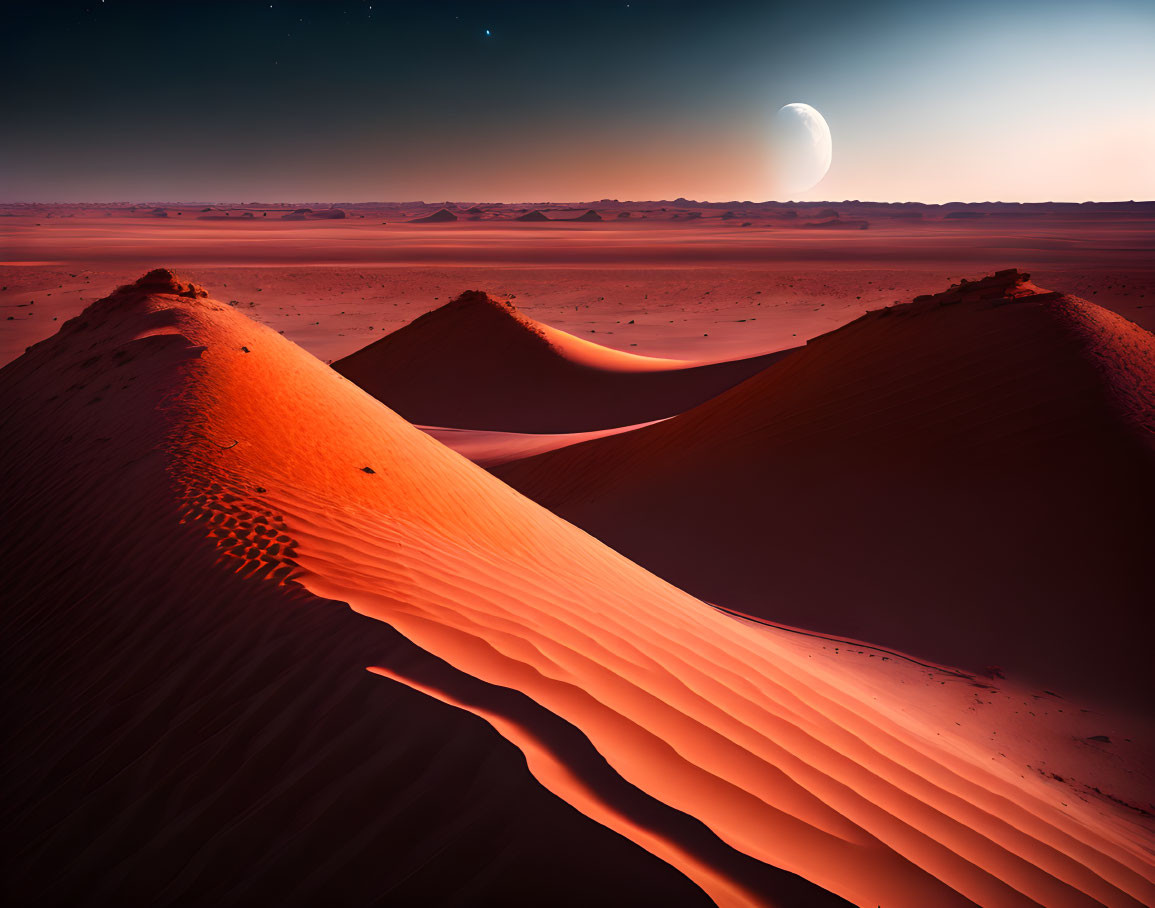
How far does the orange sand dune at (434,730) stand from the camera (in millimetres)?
1964

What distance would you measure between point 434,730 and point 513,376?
727 inches

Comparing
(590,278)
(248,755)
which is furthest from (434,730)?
(590,278)

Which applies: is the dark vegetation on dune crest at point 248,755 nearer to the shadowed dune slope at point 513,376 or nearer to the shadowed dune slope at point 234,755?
the shadowed dune slope at point 234,755

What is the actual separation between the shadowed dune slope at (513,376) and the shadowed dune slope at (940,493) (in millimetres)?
7858

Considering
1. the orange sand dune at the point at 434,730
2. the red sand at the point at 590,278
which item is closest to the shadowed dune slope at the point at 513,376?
the red sand at the point at 590,278

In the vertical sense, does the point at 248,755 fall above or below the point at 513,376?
above

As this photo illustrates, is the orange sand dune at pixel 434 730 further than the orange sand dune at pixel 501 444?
No

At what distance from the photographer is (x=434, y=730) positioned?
2.21 meters

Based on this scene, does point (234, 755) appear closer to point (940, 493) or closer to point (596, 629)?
point (596, 629)

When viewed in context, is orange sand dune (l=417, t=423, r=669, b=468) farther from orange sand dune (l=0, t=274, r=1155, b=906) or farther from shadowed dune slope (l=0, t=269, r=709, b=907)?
shadowed dune slope (l=0, t=269, r=709, b=907)

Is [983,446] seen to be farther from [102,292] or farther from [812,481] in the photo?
[102,292]

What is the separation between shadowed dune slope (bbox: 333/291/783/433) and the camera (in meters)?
18.7

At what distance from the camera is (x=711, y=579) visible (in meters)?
7.36

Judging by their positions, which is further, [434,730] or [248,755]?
[248,755]
